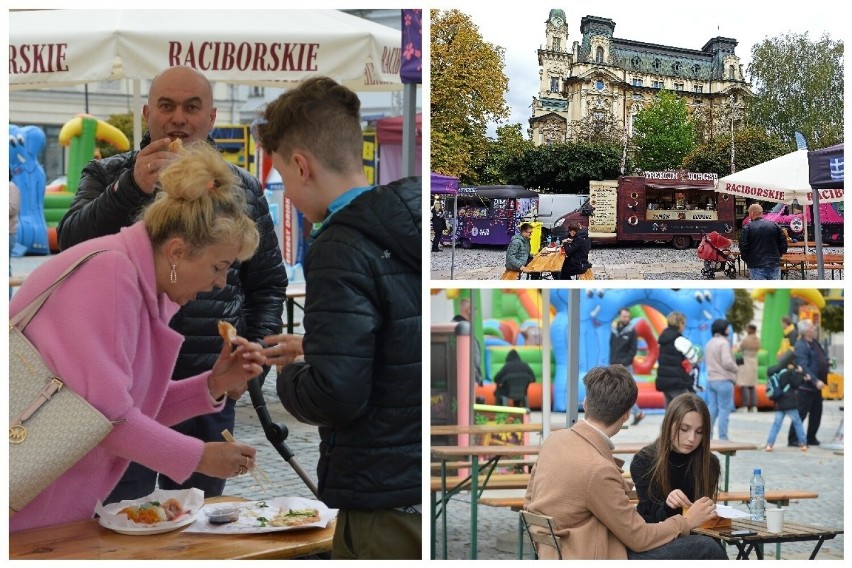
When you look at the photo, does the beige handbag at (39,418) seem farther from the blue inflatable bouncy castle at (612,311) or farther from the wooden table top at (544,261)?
the blue inflatable bouncy castle at (612,311)

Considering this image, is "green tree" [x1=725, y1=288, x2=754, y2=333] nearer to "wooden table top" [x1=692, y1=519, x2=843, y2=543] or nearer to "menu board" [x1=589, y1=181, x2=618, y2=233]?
"menu board" [x1=589, y1=181, x2=618, y2=233]

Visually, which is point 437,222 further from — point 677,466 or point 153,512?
point 153,512

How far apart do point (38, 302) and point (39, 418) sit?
28cm

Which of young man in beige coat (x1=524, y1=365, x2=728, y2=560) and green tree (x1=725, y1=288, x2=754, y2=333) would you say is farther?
green tree (x1=725, y1=288, x2=754, y2=333)

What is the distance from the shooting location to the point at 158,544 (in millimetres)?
2607

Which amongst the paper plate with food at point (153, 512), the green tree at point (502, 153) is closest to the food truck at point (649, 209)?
the green tree at point (502, 153)

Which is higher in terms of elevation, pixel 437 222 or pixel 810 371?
pixel 437 222

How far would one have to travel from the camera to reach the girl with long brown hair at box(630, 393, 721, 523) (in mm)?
3506

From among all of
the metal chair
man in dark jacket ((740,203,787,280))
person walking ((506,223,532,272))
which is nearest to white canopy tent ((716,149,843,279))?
man in dark jacket ((740,203,787,280))

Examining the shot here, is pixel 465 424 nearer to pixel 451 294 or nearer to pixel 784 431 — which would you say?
pixel 451 294

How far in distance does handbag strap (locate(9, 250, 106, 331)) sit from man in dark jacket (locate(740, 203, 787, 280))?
12.1 feet

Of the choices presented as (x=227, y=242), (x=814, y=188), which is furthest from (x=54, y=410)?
(x=814, y=188)

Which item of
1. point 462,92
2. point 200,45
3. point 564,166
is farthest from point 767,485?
point 200,45

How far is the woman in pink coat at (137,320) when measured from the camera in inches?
100.0
